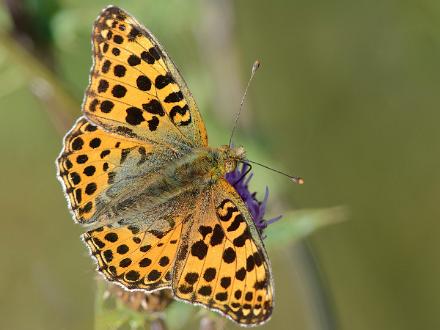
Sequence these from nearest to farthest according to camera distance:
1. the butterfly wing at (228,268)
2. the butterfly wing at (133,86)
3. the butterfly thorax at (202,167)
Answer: the butterfly wing at (228,268) < the butterfly wing at (133,86) < the butterfly thorax at (202,167)

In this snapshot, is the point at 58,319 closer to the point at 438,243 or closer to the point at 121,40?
the point at 121,40

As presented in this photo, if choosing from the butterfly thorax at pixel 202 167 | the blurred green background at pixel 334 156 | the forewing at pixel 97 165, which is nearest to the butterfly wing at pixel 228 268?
the butterfly thorax at pixel 202 167

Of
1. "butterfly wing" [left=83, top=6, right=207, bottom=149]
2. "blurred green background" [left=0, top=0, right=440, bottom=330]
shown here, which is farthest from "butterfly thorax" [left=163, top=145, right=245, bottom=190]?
"blurred green background" [left=0, top=0, right=440, bottom=330]

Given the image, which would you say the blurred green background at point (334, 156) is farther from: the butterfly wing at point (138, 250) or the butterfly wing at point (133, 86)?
the butterfly wing at point (138, 250)

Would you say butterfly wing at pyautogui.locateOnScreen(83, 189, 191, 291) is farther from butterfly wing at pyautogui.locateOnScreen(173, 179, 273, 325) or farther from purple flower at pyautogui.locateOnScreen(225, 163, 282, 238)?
purple flower at pyautogui.locateOnScreen(225, 163, 282, 238)

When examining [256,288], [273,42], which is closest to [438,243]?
[273,42]
